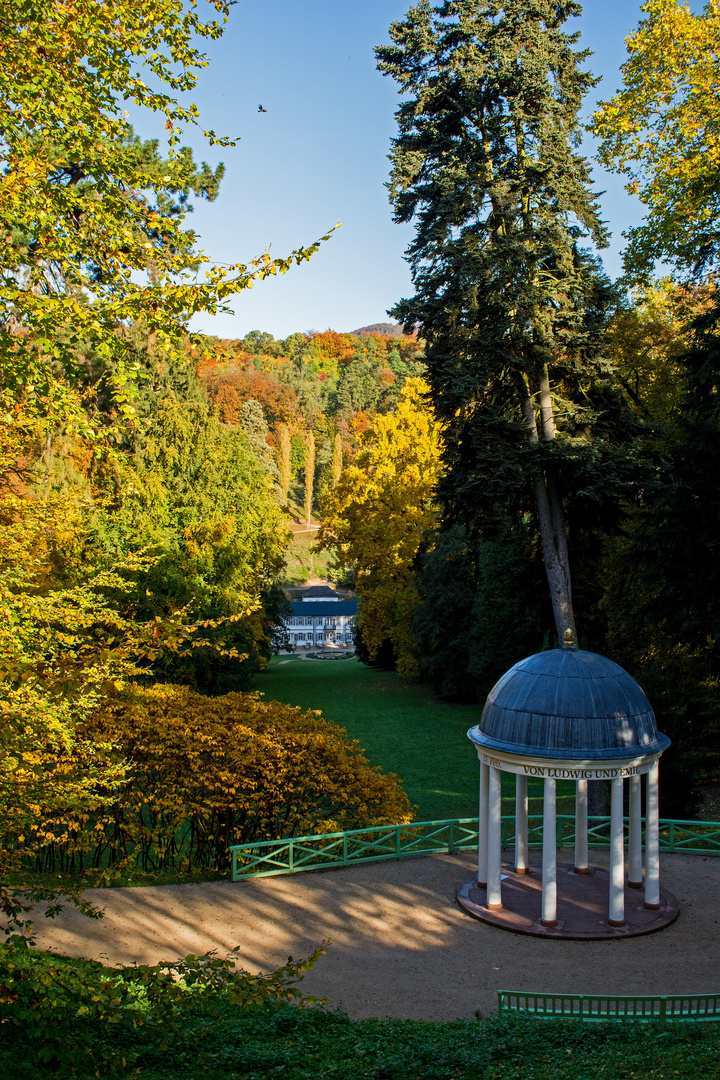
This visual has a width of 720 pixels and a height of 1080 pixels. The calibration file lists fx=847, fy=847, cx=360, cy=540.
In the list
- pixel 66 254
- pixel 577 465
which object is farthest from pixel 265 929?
pixel 577 465

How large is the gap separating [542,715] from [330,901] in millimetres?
4952

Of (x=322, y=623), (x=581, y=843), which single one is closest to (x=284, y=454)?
(x=322, y=623)

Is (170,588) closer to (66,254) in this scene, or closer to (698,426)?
(698,426)

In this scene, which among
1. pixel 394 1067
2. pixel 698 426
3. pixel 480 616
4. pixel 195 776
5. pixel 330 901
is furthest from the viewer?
pixel 480 616

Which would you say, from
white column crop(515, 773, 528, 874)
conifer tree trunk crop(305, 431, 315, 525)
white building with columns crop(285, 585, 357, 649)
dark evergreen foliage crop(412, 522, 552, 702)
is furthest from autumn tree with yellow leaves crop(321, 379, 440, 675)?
conifer tree trunk crop(305, 431, 315, 525)

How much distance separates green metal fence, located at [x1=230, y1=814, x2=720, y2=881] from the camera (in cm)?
1579

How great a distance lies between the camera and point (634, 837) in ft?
48.3

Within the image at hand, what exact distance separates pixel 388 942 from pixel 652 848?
467 centimetres

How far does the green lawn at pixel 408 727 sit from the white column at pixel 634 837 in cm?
823

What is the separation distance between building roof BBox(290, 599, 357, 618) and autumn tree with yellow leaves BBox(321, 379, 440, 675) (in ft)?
123

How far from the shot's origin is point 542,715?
539 inches

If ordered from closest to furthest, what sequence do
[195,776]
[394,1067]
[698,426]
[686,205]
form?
[394,1067]
[195,776]
[698,426]
[686,205]

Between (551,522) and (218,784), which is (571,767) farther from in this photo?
(551,522)

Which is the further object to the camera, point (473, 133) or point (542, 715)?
point (473, 133)
